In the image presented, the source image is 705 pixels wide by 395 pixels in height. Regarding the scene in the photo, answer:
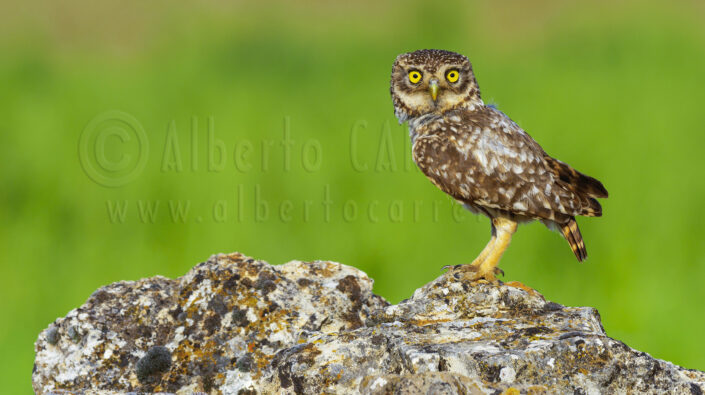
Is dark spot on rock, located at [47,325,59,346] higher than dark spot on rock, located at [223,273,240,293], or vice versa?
dark spot on rock, located at [223,273,240,293]

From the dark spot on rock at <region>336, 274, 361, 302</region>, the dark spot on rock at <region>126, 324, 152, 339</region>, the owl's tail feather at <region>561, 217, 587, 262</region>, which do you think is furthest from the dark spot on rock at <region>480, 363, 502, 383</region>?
the dark spot on rock at <region>126, 324, 152, 339</region>

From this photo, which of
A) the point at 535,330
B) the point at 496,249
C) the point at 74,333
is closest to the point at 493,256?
the point at 496,249

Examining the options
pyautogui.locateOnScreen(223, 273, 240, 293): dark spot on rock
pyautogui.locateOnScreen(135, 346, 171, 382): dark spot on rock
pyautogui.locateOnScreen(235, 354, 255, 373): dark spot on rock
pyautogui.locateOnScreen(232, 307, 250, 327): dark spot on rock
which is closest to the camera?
pyautogui.locateOnScreen(235, 354, 255, 373): dark spot on rock

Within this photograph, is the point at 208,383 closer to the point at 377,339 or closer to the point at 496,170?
the point at 377,339

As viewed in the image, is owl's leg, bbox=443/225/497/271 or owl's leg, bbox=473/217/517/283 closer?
owl's leg, bbox=473/217/517/283

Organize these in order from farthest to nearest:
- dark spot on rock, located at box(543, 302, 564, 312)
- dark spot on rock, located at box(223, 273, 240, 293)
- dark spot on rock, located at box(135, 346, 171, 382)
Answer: dark spot on rock, located at box(223, 273, 240, 293), dark spot on rock, located at box(135, 346, 171, 382), dark spot on rock, located at box(543, 302, 564, 312)

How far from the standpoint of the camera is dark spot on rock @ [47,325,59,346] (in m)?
5.53

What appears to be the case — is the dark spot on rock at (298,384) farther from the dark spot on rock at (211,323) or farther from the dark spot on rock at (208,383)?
the dark spot on rock at (211,323)

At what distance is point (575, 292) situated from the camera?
29.0 ft

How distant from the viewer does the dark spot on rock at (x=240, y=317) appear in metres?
5.29

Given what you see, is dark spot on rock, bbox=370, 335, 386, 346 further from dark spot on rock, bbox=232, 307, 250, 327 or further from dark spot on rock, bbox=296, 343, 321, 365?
dark spot on rock, bbox=232, 307, 250, 327

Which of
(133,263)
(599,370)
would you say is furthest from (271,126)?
(599,370)

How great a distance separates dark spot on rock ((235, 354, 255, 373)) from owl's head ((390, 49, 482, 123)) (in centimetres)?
232

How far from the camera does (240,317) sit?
209 inches
